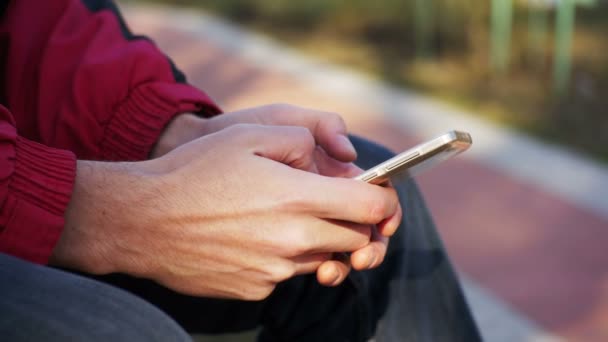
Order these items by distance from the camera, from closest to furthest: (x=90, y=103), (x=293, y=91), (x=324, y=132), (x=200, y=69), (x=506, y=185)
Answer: (x=324, y=132)
(x=90, y=103)
(x=506, y=185)
(x=293, y=91)
(x=200, y=69)

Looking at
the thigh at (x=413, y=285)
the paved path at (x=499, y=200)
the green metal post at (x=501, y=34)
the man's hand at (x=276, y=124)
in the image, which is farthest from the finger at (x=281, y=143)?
the green metal post at (x=501, y=34)

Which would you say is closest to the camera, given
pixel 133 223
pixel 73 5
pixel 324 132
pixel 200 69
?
pixel 133 223

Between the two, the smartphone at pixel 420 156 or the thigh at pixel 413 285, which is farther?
the thigh at pixel 413 285

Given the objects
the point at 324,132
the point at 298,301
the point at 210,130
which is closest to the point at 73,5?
the point at 210,130

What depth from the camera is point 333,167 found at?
56.4 inches

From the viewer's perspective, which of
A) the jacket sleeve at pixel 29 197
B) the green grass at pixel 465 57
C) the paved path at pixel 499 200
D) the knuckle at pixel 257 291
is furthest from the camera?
the green grass at pixel 465 57

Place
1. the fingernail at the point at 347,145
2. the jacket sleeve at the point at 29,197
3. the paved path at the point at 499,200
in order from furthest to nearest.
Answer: the paved path at the point at 499,200, the fingernail at the point at 347,145, the jacket sleeve at the point at 29,197

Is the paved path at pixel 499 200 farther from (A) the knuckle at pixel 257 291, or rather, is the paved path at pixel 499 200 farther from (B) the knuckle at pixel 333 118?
(A) the knuckle at pixel 257 291

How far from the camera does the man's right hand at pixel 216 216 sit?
117cm

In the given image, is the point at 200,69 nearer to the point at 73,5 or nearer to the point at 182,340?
the point at 73,5

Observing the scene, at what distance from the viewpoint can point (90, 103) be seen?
5.14 ft

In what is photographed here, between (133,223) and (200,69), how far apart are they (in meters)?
5.66

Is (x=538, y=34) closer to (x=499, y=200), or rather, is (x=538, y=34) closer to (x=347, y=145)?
(x=499, y=200)

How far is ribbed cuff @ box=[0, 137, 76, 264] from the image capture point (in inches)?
43.8
